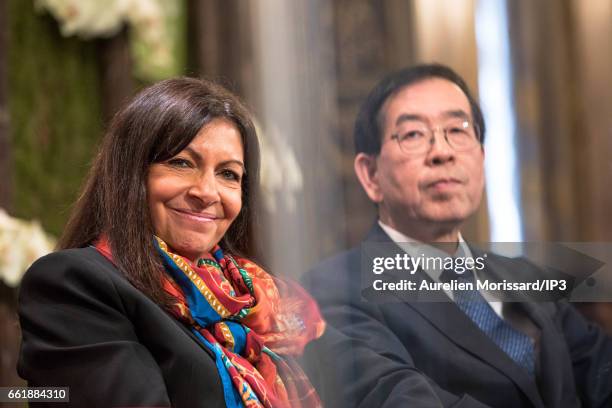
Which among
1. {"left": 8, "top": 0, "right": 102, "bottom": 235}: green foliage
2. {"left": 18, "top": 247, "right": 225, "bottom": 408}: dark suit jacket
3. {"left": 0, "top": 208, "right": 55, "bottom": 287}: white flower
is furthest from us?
{"left": 8, "top": 0, "right": 102, "bottom": 235}: green foliage

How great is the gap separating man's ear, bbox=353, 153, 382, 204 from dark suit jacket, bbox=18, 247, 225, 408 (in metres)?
0.33

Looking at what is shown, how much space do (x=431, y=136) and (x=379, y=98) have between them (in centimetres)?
9

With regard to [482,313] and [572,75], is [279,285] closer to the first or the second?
[482,313]

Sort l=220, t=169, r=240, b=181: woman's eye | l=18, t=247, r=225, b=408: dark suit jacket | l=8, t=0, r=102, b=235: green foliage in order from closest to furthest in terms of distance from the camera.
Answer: l=18, t=247, r=225, b=408: dark suit jacket
l=220, t=169, r=240, b=181: woman's eye
l=8, t=0, r=102, b=235: green foliage

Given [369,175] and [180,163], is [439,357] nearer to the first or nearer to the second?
[369,175]

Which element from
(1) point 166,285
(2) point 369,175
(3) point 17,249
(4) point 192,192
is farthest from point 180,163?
(3) point 17,249

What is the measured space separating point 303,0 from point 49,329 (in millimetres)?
578

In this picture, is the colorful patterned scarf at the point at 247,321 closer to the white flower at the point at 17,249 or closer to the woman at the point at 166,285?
the woman at the point at 166,285

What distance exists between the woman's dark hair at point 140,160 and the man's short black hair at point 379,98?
16 cm

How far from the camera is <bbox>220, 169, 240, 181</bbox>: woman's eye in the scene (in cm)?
116

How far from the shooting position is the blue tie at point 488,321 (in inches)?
48.0

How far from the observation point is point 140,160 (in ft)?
3.67

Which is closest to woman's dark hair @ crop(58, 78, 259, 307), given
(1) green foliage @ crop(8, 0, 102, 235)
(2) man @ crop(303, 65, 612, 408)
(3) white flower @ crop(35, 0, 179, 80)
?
(2) man @ crop(303, 65, 612, 408)

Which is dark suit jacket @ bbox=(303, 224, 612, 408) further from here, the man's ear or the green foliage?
the green foliage
